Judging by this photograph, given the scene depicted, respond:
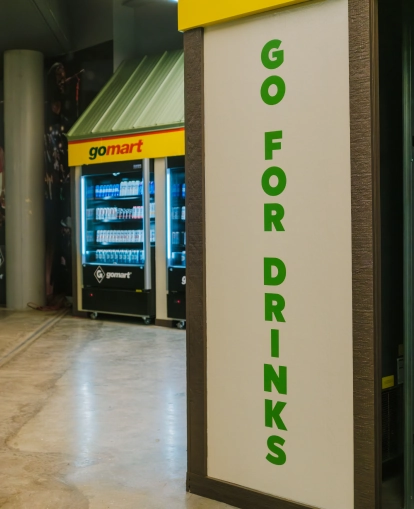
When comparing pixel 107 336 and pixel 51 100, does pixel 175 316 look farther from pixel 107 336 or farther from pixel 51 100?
pixel 51 100

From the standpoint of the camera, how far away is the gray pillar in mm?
9891

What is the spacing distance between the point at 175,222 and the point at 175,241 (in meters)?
0.24

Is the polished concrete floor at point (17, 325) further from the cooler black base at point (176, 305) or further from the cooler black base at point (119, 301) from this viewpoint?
the cooler black base at point (176, 305)

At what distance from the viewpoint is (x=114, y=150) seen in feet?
28.0

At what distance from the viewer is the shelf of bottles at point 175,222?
8055 millimetres

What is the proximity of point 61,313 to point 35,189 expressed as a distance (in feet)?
6.44

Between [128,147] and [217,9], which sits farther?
[128,147]

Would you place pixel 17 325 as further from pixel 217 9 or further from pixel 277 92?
pixel 277 92

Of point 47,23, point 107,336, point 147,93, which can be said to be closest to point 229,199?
point 107,336

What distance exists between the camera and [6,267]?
10164mm

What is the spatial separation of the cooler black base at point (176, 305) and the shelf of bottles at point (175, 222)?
0.38 m

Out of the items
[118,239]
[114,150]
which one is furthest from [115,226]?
[114,150]

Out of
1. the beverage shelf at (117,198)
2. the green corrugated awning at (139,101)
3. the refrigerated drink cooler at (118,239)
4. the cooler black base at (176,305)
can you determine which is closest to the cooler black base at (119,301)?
the refrigerated drink cooler at (118,239)

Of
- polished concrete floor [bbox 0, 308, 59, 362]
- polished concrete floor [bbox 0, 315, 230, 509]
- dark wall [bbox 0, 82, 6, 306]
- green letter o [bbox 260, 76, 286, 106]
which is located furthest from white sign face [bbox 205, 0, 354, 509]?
dark wall [bbox 0, 82, 6, 306]
